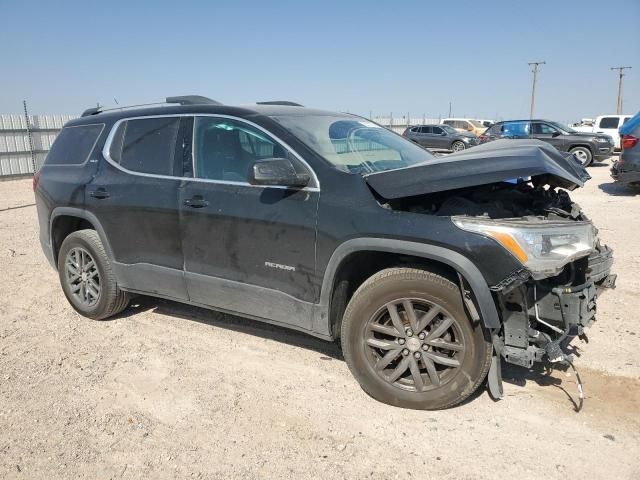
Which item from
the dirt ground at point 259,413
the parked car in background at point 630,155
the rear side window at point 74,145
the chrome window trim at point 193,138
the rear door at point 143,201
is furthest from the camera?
the parked car in background at point 630,155

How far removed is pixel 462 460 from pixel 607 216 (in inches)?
314

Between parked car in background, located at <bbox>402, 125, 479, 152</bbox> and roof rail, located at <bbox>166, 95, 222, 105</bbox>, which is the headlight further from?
parked car in background, located at <bbox>402, 125, 479, 152</bbox>

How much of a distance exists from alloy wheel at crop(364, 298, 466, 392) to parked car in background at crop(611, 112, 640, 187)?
1047 centimetres

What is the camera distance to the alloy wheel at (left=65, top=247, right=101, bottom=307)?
184 inches

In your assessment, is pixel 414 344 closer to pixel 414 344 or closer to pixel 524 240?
pixel 414 344

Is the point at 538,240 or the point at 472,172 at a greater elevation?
the point at 472,172

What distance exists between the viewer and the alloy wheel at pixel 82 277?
4.68m

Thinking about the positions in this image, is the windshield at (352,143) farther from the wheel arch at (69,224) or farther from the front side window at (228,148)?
the wheel arch at (69,224)

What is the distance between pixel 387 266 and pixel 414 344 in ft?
1.74

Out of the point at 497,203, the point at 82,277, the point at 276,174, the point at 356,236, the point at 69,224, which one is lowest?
the point at 82,277

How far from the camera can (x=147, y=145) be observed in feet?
13.9

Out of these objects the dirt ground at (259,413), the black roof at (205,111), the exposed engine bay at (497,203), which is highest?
the black roof at (205,111)

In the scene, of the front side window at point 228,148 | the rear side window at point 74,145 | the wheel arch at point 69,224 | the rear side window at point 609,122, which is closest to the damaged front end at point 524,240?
the front side window at point 228,148

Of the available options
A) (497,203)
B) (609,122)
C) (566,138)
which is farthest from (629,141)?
(609,122)
